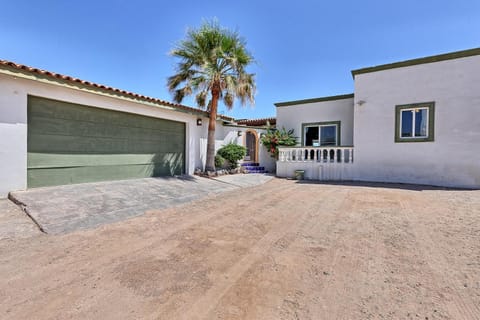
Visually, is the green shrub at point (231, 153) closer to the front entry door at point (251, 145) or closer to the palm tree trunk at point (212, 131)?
the palm tree trunk at point (212, 131)

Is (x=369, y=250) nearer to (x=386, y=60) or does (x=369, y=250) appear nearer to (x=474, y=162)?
(x=474, y=162)

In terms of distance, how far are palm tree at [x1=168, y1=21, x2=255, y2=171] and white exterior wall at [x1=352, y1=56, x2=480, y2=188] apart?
5.30 meters

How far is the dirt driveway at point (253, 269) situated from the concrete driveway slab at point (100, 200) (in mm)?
527

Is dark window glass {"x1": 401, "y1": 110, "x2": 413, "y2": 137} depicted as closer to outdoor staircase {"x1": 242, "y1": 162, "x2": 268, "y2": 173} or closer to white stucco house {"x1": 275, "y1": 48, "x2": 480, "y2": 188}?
white stucco house {"x1": 275, "y1": 48, "x2": 480, "y2": 188}

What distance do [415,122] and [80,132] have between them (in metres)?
12.2

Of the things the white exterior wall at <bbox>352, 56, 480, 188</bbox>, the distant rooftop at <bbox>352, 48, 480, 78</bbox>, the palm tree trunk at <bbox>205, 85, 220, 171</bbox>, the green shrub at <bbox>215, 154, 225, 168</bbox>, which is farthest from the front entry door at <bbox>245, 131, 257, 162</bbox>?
the distant rooftop at <bbox>352, 48, 480, 78</bbox>

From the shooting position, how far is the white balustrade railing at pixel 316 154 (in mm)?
10477

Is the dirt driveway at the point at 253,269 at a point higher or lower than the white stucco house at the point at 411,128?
lower

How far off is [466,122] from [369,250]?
8493mm

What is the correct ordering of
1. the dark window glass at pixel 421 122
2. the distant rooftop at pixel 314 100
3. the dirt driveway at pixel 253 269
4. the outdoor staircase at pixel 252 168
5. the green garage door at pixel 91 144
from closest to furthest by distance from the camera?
the dirt driveway at pixel 253 269, the green garage door at pixel 91 144, the dark window glass at pixel 421 122, the distant rooftop at pixel 314 100, the outdoor staircase at pixel 252 168

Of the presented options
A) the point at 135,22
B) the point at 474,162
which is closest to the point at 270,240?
the point at 474,162

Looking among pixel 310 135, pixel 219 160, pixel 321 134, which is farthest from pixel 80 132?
pixel 321 134

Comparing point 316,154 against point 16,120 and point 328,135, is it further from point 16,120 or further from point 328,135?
point 16,120

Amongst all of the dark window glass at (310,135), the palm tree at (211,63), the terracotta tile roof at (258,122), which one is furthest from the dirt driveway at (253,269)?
the terracotta tile roof at (258,122)
